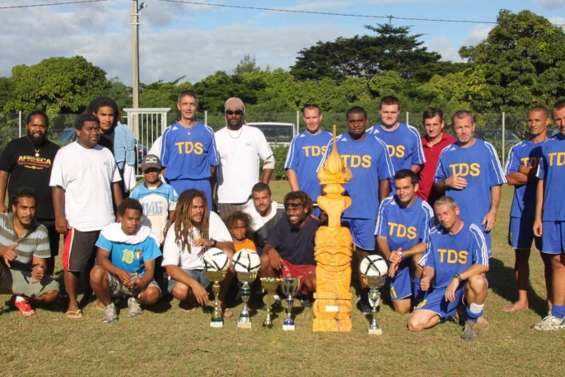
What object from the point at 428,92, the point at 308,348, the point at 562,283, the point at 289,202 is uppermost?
the point at 428,92

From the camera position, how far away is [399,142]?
23.1ft

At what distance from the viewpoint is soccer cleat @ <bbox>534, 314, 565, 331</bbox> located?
5.97 metres

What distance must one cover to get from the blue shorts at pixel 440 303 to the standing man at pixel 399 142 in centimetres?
142

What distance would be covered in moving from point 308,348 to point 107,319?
1.89 meters

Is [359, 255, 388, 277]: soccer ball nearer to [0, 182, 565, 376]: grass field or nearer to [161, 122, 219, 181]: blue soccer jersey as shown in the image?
[0, 182, 565, 376]: grass field

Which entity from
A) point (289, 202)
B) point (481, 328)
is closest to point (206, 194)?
point (289, 202)

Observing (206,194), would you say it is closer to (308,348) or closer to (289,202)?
(289,202)

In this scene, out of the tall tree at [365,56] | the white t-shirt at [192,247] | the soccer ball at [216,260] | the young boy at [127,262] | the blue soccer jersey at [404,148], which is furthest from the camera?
the tall tree at [365,56]

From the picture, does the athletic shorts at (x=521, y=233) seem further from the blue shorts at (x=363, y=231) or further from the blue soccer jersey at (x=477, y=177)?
the blue shorts at (x=363, y=231)

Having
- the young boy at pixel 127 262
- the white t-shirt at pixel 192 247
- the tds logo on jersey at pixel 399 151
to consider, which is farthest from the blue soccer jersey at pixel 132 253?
the tds logo on jersey at pixel 399 151

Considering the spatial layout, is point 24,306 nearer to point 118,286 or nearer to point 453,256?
point 118,286

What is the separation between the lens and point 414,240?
659cm

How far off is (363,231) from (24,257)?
3.22 m

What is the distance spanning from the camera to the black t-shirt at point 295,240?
262 inches
